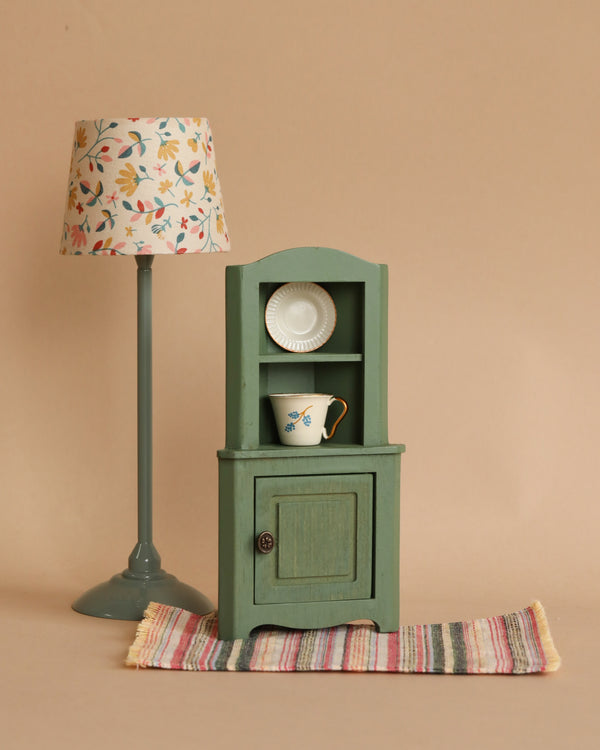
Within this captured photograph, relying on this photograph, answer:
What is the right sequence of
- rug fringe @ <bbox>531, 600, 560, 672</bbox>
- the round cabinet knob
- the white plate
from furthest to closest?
the white plate → the round cabinet knob → rug fringe @ <bbox>531, 600, 560, 672</bbox>

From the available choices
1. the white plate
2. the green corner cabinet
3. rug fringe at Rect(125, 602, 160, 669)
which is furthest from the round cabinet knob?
the white plate

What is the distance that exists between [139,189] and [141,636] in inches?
43.4

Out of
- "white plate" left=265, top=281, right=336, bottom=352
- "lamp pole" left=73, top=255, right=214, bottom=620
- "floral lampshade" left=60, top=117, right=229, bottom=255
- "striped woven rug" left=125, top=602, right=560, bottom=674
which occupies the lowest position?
"striped woven rug" left=125, top=602, right=560, bottom=674

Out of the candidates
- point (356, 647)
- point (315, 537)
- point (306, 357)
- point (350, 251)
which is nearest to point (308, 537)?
point (315, 537)

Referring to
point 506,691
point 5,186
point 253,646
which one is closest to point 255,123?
point 5,186

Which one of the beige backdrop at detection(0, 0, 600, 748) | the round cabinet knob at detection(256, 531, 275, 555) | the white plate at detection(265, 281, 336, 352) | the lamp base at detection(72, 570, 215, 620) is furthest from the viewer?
the beige backdrop at detection(0, 0, 600, 748)

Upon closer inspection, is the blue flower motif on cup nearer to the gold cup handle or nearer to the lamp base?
the gold cup handle

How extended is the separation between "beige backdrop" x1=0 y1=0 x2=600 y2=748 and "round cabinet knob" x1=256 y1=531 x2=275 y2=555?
81cm

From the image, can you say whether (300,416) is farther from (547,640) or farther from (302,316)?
(547,640)

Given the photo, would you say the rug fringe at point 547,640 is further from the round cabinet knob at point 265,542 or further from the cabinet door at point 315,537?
the round cabinet knob at point 265,542

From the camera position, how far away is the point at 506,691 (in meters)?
2.63

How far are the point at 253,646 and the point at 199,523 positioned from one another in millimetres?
929

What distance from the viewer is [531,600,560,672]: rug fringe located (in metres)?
2.75

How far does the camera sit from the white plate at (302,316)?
304 cm
